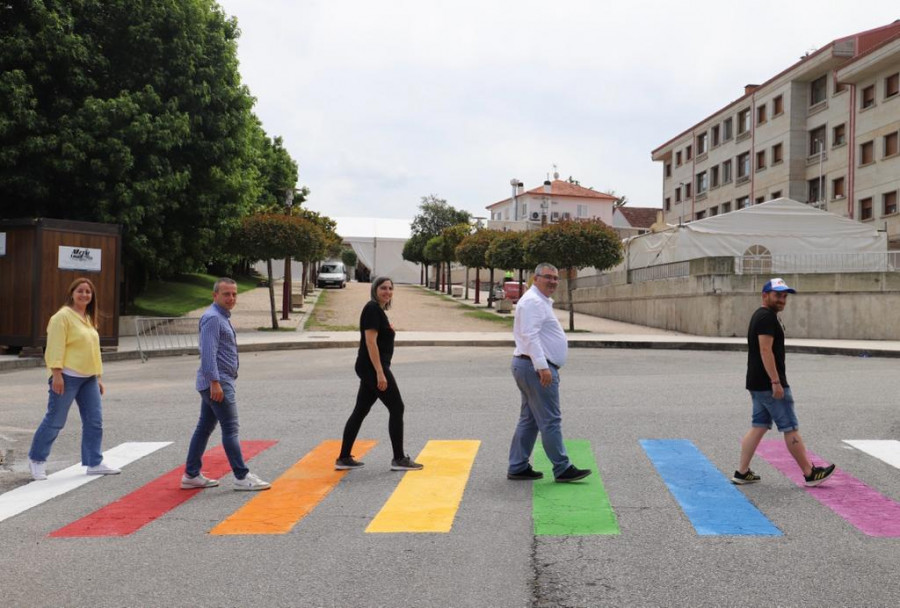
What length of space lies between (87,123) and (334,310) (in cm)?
1686

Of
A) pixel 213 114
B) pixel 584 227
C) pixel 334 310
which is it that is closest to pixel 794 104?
pixel 584 227

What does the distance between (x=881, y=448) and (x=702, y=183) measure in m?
53.4

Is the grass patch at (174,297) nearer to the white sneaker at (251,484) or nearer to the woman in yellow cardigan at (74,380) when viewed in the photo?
the woman in yellow cardigan at (74,380)

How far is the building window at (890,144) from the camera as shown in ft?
125

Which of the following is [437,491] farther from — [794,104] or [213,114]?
[794,104]

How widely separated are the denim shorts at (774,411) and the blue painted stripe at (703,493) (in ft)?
1.83

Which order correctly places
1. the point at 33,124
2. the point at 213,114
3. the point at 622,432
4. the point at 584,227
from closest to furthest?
1. the point at 622,432
2. the point at 33,124
3. the point at 213,114
4. the point at 584,227

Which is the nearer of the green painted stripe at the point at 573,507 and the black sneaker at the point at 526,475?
the green painted stripe at the point at 573,507

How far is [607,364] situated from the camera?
17.6 metres

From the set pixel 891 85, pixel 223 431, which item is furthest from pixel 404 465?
pixel 891 85

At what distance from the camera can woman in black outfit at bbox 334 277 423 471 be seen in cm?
718

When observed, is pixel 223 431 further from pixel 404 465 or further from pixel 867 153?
pixel 867 153

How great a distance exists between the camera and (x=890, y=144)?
3866 cm

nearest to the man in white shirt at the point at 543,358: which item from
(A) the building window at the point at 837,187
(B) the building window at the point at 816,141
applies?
(A) the building window at the point at 837,187
